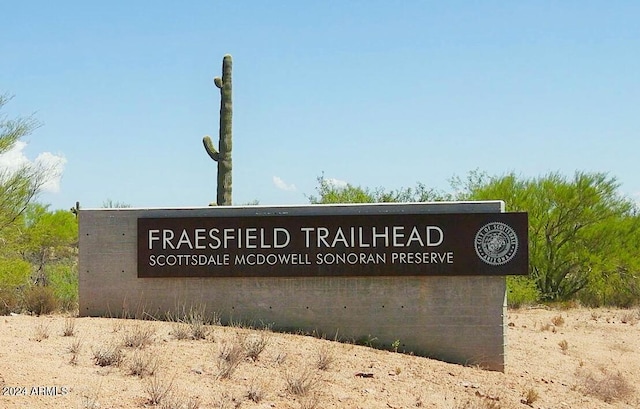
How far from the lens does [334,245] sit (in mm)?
17000

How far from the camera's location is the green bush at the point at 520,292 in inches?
1171

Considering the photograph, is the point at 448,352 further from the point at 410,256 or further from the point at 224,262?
the point at 224,262

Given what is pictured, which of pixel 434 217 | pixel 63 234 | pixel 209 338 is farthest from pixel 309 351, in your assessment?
pixel 63 234

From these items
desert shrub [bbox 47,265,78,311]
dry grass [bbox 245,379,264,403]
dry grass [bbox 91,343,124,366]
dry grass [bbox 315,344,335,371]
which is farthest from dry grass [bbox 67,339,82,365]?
desert shrub [bbox 47,265,78,311]

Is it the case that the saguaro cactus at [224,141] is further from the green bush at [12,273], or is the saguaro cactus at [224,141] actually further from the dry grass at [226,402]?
the dry grass at [226,402]

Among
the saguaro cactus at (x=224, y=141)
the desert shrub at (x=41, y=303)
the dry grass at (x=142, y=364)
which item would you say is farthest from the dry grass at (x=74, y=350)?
the saguaro cactus at (x=224, y=141)

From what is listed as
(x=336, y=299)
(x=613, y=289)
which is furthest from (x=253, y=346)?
(x=613, y=289)

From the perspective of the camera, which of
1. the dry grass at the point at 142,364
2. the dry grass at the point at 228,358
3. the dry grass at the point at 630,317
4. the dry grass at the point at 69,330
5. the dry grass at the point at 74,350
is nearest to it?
the dry grass at the point at 142,364

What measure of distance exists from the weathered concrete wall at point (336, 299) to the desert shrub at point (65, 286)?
3335 millimetres

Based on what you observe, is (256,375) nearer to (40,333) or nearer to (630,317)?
(40,333)

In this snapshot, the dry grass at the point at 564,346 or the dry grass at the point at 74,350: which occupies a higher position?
the dry grass at the point at 74,350

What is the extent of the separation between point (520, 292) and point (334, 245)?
49.2 ft

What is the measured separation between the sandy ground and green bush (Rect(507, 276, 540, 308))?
10.2 metres

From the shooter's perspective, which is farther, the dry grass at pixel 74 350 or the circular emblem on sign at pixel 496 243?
the circular emblem on sign at pixel 496 243
